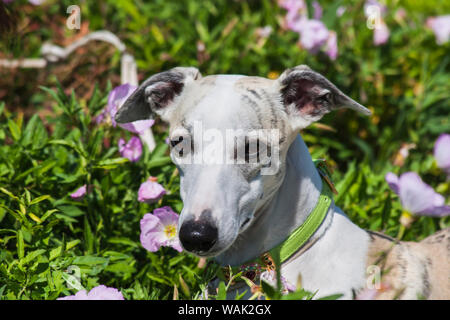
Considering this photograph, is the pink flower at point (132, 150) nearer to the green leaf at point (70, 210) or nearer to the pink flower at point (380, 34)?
the green leaf at point (70, 210)

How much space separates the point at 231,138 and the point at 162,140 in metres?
1.12

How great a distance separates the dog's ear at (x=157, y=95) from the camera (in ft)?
7.68

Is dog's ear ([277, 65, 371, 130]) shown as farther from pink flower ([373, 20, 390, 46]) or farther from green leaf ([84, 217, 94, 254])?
pink flower ([373, 20, 390, 46])

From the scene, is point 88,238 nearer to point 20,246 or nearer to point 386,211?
point 20,246

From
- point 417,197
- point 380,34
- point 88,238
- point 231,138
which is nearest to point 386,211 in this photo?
point 417,197

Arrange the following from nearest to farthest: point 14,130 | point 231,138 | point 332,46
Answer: point 231,138, point 14,130, point 332,46

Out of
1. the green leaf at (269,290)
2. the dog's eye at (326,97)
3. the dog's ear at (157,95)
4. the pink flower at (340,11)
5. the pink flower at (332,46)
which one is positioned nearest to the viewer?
the green leaf at (269,290)

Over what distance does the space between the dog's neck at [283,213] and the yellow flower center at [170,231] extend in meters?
0.29

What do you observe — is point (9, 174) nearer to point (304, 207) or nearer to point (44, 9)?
point (304, 207)

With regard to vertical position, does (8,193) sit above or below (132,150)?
below

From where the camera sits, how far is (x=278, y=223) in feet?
7.29

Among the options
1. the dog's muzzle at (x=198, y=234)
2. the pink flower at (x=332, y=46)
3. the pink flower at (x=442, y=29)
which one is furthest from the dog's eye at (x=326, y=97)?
the pink flower at (x=442, y=29)

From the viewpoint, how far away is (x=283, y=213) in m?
2.23

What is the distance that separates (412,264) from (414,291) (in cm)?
12
